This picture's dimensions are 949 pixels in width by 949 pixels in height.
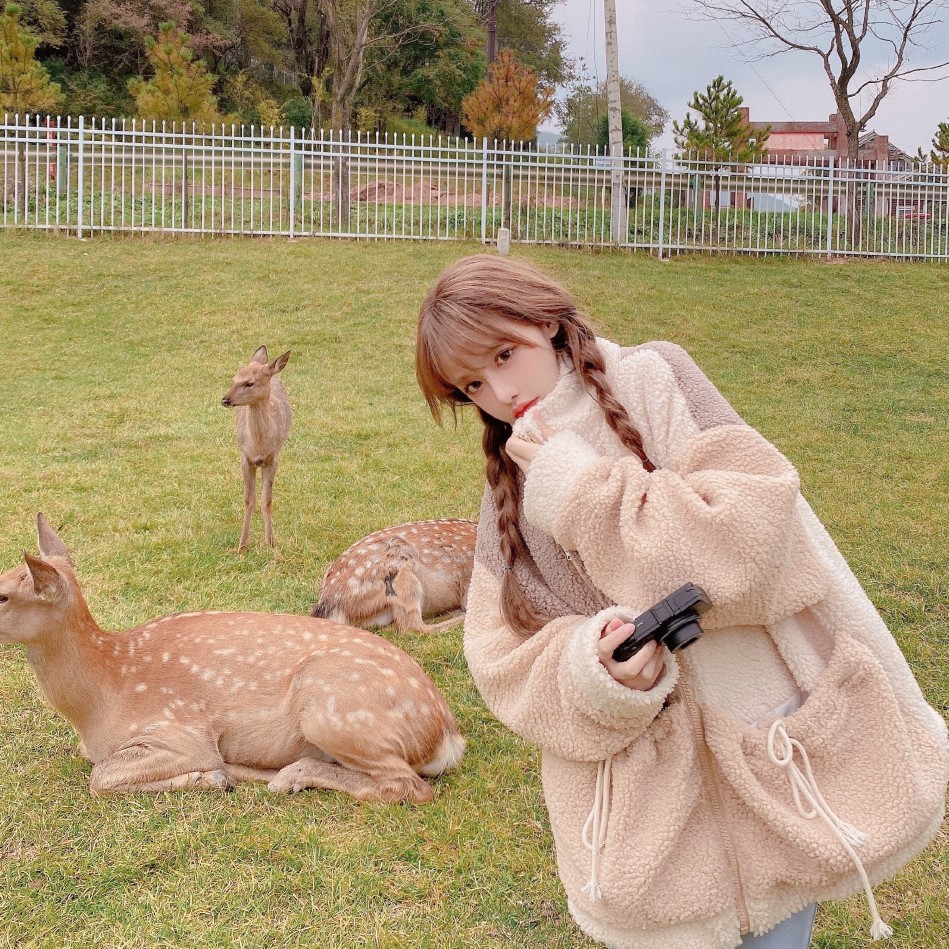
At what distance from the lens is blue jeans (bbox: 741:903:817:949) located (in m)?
1.89

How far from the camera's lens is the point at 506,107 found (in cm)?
3450

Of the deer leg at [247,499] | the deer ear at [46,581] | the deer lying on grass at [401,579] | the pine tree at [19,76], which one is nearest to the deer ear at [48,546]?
the deer ear at [46,581]

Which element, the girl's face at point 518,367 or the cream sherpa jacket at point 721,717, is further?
the girl's face at point 518,367

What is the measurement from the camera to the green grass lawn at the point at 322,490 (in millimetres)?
3158

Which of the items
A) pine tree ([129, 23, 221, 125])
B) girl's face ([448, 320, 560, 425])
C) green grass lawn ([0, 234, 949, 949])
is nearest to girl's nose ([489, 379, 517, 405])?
girl's face ([448, 320, 560, 425])

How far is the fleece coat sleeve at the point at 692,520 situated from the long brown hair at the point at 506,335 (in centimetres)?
18

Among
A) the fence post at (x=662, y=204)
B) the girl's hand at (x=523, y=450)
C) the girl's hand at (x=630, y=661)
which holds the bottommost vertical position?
the girl's hand at (x=630, y=661)

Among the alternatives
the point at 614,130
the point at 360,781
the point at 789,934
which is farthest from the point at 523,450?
the point at 614,130

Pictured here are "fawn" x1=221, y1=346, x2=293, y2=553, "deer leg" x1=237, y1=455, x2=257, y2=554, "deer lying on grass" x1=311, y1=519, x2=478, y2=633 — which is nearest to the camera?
"deer lying on grass" x1=311, y1=519, x2=478, y2=633

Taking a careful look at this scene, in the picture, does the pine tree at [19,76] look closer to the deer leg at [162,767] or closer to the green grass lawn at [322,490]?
the green grass lawn at [322,490]

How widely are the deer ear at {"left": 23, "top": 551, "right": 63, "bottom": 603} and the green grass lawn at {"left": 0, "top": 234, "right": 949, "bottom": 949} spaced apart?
71cm

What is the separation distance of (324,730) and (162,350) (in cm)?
985

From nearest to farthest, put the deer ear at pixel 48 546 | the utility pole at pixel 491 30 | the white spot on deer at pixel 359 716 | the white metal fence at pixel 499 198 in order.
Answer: the white spot on deer at pixel 359 716
the deer ear at pixel 48 546
the white metal fence at pixel 499 198
the utility pole at pixel 491 30

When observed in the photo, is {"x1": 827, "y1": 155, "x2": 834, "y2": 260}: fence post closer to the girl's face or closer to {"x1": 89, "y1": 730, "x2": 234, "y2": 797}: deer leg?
{"x1": 89, "y1": 730, "x2": 234, "y2": 797}: deer leg
